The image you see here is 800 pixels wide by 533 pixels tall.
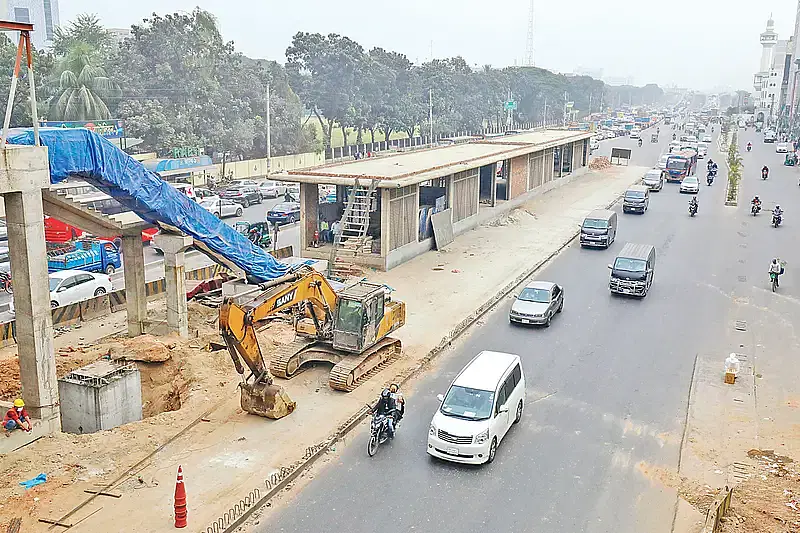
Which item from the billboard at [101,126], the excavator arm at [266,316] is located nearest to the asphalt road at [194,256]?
the excavator arm at [266,316]

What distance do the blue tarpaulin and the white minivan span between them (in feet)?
32.4

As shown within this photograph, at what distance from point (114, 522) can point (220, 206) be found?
35757 mm

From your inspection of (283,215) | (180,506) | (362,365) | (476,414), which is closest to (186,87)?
(283,215)

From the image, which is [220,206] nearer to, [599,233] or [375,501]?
[599,233]

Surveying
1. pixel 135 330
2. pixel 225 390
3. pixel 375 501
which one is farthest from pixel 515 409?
pixel 135 330

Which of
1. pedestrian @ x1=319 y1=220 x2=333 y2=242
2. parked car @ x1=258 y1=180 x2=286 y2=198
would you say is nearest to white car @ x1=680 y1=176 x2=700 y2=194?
parked car @ x1=258 y1=180 x2=286 y2=198

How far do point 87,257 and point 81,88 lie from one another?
34.7 metres

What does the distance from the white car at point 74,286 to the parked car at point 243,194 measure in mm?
25400

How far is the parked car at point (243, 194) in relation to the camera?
54.6 metres

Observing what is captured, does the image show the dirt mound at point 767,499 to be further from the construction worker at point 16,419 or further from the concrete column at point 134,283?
the concrete column at point 134,283

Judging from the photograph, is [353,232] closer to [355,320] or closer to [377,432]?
[355,320]

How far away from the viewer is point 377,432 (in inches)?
672

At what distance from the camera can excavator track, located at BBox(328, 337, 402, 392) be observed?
20344mm

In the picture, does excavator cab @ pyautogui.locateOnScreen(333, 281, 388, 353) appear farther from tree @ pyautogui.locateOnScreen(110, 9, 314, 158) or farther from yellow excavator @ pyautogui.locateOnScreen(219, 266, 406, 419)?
tree @ pyautogui.locateOnScreen(110, 9, 314, 158)
